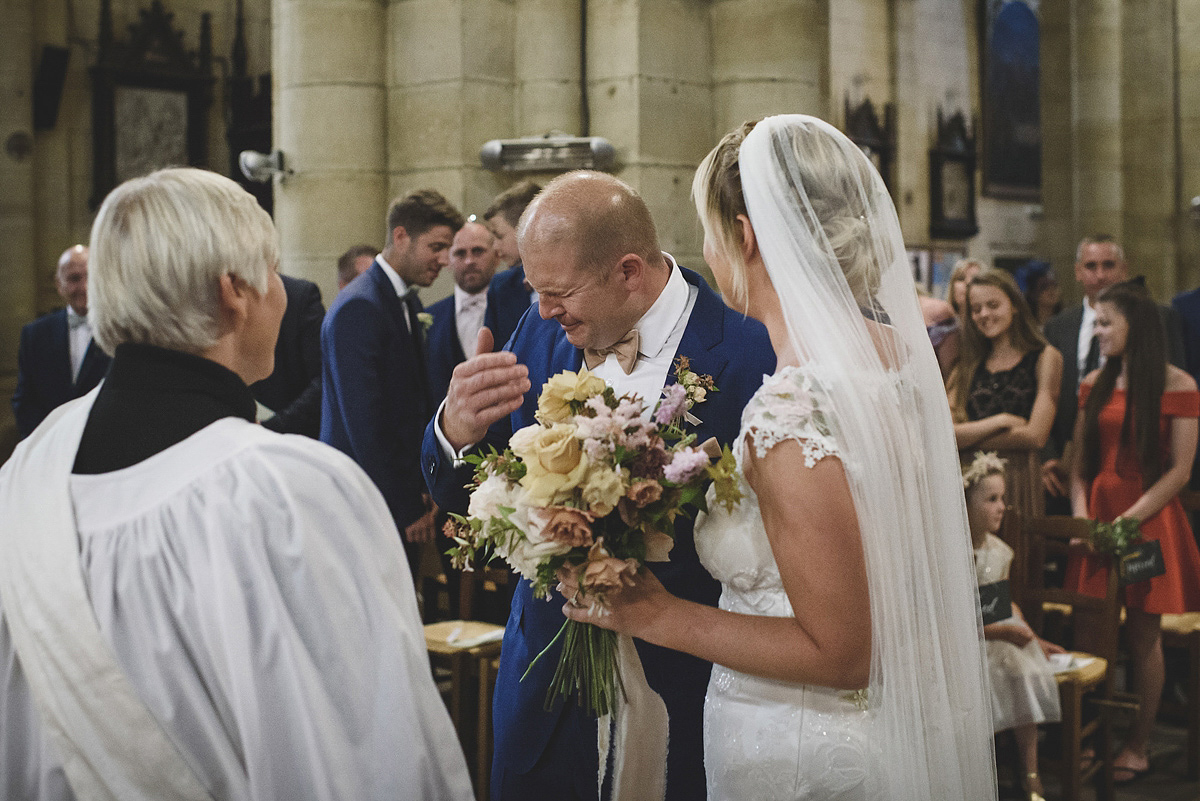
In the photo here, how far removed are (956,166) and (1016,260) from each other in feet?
4.86

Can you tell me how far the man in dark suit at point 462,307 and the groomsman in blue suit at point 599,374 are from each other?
9.69 feet

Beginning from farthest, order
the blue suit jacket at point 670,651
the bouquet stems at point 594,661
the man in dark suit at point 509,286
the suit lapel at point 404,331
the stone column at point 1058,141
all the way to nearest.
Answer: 1. the stone column at point 1058,141
2. the man in dark suit at point 509,286
3. the suit lapel at point 404,331
4. the blue suit jacket at point 670,651
5. the bouquet stems at point 594,661

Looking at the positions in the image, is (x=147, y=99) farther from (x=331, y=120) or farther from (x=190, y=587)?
(x=190, y=587)

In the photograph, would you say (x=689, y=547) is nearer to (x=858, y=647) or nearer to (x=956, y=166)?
(x=858, y=647)

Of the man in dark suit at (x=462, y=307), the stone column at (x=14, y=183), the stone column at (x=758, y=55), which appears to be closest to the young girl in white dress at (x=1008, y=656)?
the stone column at (x=758, y=55)

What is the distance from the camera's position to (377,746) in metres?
1.48

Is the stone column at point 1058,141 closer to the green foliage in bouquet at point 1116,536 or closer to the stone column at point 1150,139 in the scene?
the stone column at point 1150,139

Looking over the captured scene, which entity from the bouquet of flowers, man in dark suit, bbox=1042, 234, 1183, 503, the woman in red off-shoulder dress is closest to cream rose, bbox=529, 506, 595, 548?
the bouquet of flowers

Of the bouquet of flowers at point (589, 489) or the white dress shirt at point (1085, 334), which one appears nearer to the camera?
the bouquet of flowers at point (589, 489)

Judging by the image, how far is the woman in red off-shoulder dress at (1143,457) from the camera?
488 cm

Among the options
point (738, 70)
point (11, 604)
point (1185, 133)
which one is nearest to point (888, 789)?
point (11, 604)

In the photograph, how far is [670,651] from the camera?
93.9 inches

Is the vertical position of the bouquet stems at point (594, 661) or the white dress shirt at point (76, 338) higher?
the white dress shirt at point (76, 338)

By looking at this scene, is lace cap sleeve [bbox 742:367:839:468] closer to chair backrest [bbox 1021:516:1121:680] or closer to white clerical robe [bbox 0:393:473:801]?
white clerical robe [bbox 0:393:473:801]
